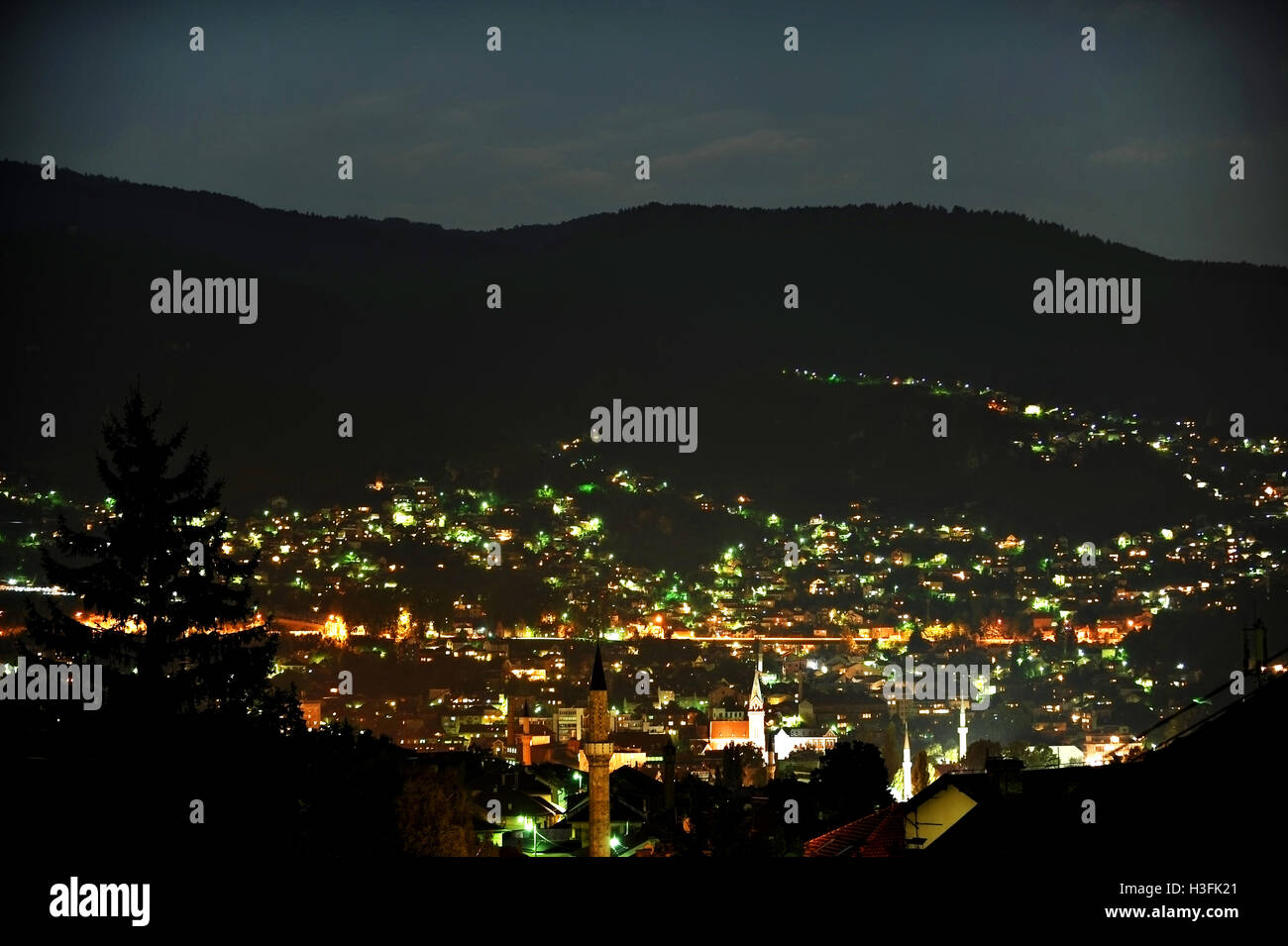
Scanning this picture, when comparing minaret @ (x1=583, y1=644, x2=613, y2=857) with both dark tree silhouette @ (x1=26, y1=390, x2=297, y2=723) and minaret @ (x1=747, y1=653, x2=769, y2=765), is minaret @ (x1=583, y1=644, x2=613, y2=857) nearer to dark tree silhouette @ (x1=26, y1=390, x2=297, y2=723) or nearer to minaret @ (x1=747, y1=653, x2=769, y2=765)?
dark tree silhouette @ (x1=26, y1=390, x2=297, y2=723)

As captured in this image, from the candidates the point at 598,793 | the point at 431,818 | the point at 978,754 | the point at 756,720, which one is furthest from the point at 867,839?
the point at 756,720

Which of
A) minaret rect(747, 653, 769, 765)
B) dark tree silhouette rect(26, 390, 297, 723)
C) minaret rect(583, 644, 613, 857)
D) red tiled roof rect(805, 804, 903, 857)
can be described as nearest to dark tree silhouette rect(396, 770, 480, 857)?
minaret rect(583, 644, 613, 857)

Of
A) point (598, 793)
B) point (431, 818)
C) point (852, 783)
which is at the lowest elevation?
point (852, 783)

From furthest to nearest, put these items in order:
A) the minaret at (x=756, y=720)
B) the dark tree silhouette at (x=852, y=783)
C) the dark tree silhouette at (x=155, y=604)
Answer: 1. the minaret at (x=756, y=720)
2. the dark tree silhouette at (x=852, y=783)
3. the dark tree silhouette at (x=155, y=604)

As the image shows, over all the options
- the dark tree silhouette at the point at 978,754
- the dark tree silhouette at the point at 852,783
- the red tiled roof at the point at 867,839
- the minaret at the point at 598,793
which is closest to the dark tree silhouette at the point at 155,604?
the red tiled roof at the point at 867,839

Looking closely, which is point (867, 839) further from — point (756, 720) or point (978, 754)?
point (756, 720)

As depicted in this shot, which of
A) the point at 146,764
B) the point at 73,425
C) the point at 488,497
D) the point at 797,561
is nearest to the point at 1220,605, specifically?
the point at 797,561

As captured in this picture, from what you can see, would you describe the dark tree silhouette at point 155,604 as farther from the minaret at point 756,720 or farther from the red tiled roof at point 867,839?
the minaret at point 756,720

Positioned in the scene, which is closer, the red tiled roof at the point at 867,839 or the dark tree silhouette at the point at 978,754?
the red tiled roof at the point at 867,839

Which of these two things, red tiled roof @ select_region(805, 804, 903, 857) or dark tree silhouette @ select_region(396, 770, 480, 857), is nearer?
red tiled roof @ select_region(805, 804, 903, 857)
